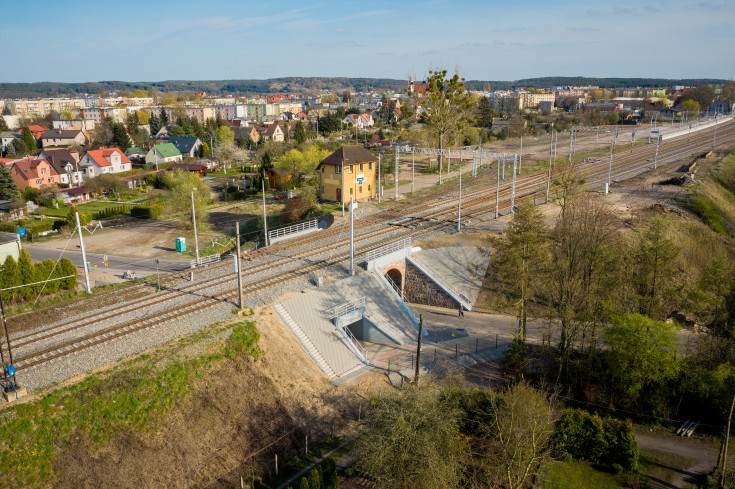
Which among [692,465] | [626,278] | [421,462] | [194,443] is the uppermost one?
[626,278]

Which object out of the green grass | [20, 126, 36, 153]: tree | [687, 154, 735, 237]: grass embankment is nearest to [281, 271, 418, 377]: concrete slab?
the green grass

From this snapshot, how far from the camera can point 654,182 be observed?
5141 cm

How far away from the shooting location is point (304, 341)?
74.9 feet

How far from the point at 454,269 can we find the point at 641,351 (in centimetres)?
1424

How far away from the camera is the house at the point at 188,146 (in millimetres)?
85625

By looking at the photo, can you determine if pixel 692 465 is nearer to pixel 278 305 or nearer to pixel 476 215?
pixel 278 305

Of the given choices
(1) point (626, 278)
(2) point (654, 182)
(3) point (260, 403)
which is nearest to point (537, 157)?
(2) point (654, 182)

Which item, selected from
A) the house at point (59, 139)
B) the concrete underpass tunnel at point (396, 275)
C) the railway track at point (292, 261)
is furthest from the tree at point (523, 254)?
the house at point (59, 139)

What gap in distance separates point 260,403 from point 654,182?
47.4 meters

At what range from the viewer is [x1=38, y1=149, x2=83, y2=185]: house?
66.4 m

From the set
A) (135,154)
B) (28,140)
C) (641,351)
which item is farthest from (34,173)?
(641,351)

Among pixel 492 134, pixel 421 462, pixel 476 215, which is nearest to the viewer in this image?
pixel 421 462

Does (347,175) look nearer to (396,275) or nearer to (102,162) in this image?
(396,275)

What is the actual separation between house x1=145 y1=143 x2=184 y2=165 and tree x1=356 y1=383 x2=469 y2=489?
7131 centimetres
